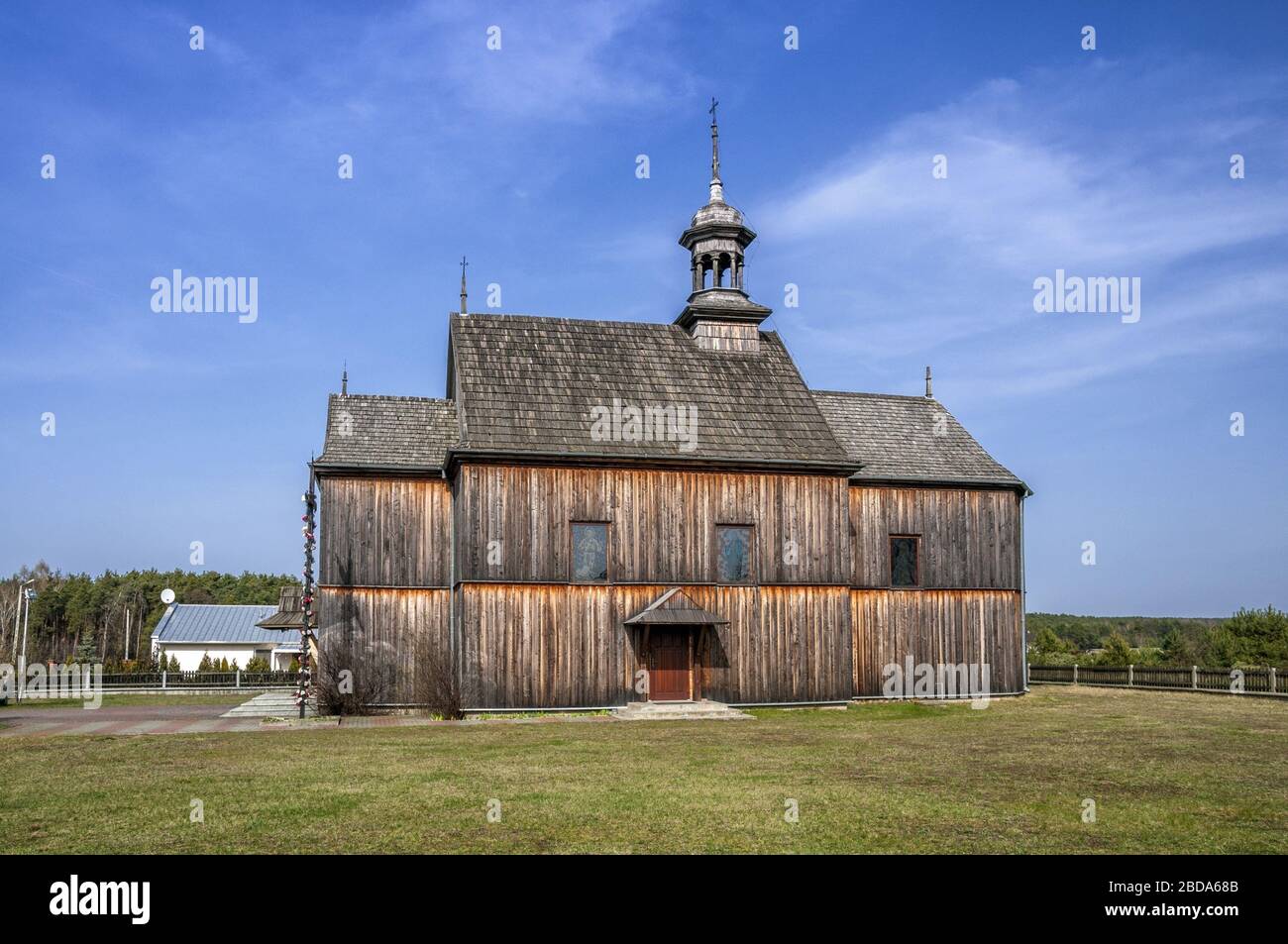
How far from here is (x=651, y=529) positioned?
2891cm

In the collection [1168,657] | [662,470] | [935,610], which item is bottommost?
[1168,657]

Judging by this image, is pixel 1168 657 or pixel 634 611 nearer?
pixel 634 611

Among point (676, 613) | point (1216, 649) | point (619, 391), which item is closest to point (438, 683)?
point (676, 613)

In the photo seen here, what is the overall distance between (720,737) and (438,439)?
548 inches

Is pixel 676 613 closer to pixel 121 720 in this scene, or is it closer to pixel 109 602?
pixel 121 720

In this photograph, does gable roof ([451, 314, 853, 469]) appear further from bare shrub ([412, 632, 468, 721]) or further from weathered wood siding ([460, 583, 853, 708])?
bare shrub ([412, 632, 468, 721])

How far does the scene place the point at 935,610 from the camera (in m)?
33.0

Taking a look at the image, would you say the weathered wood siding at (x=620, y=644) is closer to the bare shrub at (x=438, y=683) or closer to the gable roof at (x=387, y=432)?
the bare shrub at (x=438, y=683)

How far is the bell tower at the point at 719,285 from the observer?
1315 inches

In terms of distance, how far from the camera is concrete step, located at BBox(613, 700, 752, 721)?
88.7 ft

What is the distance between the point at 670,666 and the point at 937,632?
9378mm

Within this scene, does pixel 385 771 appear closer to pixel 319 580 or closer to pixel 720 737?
pixel 720 737

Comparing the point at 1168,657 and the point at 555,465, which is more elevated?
the point at 555,465
